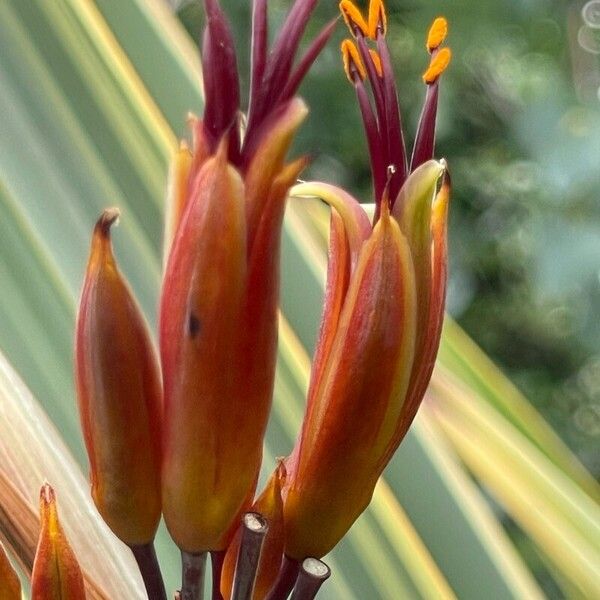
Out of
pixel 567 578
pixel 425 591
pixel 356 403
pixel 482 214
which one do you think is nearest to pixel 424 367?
pixel 356 403

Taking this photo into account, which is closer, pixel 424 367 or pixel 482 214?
pixel 424 367

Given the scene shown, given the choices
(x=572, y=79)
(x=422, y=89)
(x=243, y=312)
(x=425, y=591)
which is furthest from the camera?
(x=422, y=89)

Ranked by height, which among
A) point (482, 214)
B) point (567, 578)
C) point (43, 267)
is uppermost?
point (43, 267)

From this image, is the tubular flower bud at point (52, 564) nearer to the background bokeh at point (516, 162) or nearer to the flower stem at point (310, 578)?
the flower stem at point (310, 578)

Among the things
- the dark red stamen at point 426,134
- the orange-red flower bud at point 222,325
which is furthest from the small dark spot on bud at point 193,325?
the dark red stamen at point 426,134

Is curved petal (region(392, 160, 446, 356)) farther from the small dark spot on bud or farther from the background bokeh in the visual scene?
the background bokeh

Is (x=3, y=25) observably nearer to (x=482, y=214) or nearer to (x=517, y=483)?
(x=517, y=483)

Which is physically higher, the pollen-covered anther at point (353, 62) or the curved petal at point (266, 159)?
the curved petal at point (266, 159)

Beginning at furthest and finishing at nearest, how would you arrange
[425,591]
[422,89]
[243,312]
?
[422,89] → [425,591] → [243,312]
